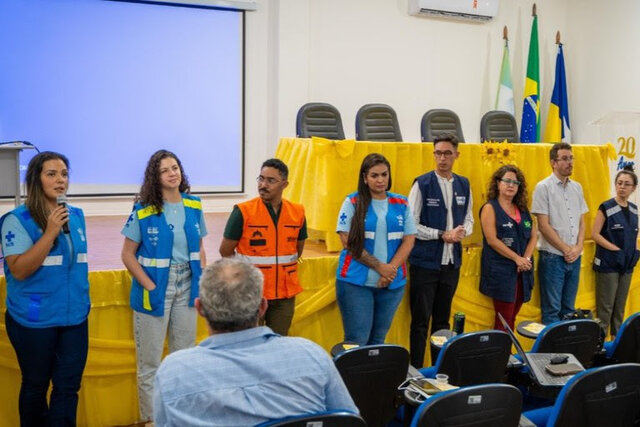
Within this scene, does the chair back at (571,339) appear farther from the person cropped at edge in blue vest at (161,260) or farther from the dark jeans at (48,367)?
the dark jeans at (48,367)

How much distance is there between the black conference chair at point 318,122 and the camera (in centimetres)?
638

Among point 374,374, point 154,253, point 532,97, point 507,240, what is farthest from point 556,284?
point 532,97

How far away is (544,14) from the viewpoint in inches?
370

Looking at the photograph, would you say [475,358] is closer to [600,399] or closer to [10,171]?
[600,399]

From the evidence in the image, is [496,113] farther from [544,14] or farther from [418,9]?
[544,14]

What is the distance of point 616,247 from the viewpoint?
5.44m

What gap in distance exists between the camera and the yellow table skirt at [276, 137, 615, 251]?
4938mm

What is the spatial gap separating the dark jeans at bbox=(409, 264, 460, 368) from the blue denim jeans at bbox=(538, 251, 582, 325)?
97cm

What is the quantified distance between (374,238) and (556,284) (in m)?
1.88

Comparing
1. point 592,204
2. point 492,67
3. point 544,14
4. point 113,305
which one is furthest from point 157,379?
point 544,14

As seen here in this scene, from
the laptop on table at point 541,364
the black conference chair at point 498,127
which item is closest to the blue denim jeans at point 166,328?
the laptop on table at point 541,364

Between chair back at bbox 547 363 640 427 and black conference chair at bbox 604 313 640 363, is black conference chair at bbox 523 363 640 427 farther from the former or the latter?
black conference chair at bbox 604 313 640 363

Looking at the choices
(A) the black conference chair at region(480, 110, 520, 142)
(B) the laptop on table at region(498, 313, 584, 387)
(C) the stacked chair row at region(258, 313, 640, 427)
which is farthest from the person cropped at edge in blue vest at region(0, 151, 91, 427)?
(A) the black conference chair at region(480, 110, 520, 142)

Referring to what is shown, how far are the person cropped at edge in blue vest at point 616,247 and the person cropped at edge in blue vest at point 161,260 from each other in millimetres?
3300
